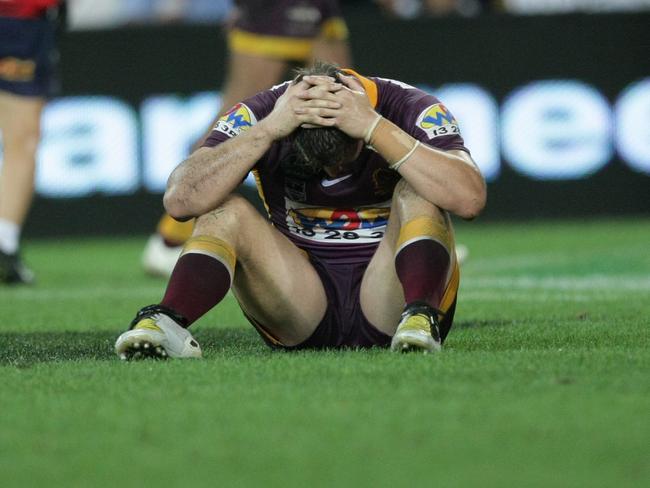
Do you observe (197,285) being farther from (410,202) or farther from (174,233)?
(174,233)

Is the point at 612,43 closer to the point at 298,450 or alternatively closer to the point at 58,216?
the point at 58,216

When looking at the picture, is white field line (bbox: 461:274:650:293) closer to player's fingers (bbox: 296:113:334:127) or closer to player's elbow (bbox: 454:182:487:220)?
player's elbow (bbox: 454:182:487:220)

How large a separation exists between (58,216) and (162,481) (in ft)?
28.0

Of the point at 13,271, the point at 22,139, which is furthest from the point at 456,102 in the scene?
the point at 13,271

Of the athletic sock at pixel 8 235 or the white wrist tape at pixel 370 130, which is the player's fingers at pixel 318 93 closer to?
the white wrist tape at pixel 370 130

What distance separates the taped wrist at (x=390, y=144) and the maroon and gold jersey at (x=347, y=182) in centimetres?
18

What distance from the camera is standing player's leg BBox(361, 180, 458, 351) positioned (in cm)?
407

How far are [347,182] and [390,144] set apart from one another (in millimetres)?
246

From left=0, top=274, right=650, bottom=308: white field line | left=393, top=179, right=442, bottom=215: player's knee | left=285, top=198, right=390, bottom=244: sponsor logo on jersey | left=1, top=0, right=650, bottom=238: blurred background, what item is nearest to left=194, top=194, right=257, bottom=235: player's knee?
left=285, top=198, right=390, bottom=244: sponsor logo on jersey

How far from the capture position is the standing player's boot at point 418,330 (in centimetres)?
402

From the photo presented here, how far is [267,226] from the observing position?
14.1ft

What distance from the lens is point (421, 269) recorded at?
4109 millimetres

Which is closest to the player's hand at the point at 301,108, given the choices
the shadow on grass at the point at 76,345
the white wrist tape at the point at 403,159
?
the white wrist tape at the point at 403,159

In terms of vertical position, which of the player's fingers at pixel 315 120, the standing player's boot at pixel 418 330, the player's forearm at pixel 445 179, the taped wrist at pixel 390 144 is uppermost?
the player's fingers at pixel 315 120
